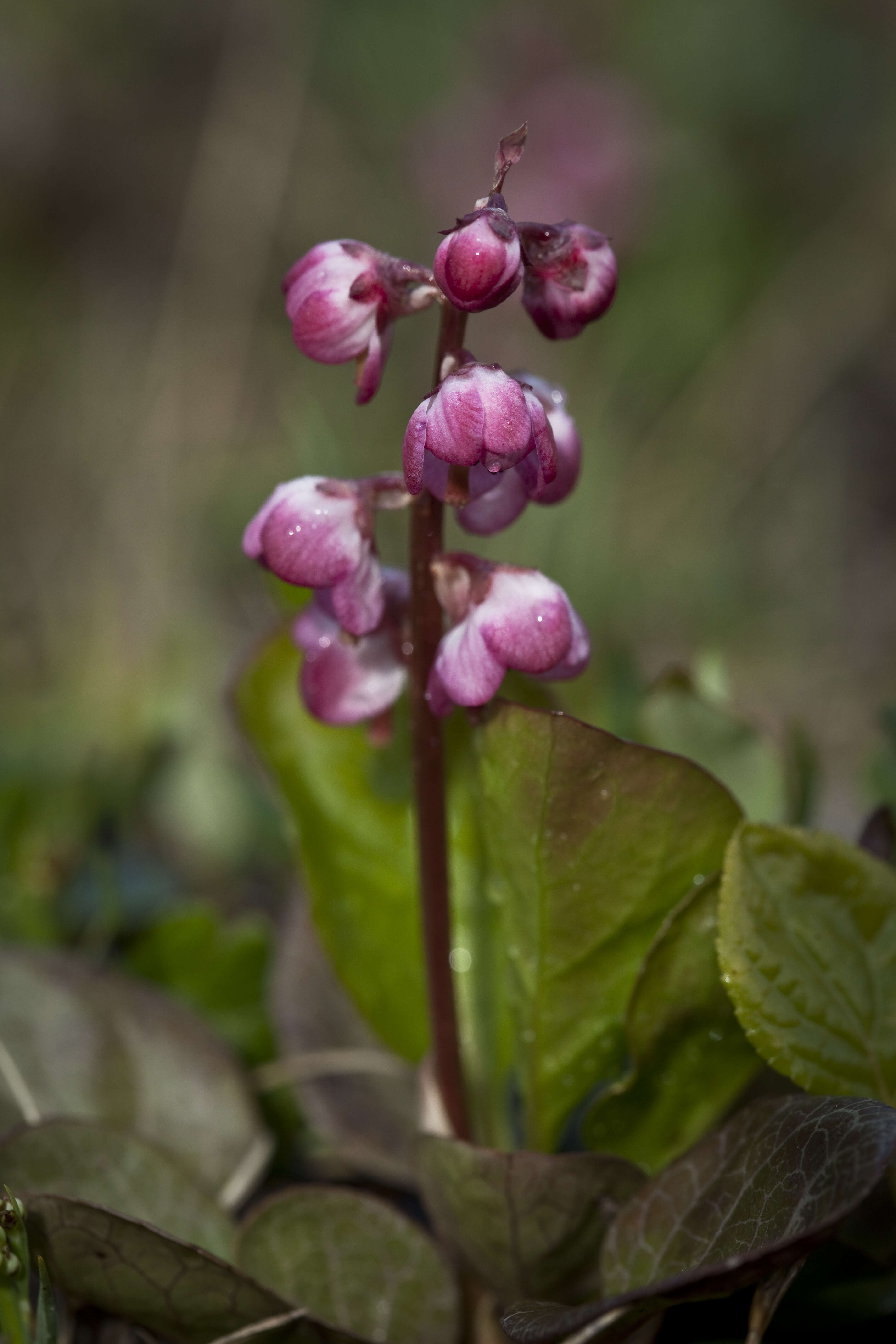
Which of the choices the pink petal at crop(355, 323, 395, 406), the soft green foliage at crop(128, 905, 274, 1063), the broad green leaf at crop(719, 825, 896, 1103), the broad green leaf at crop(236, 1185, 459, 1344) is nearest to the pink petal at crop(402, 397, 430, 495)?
the pink petal at crop(355, 323, 395, 406)

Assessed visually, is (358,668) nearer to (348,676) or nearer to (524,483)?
(348,676)

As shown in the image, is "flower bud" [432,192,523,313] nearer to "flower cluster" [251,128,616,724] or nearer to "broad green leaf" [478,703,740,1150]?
"flower cluster" [251,128,616,724]

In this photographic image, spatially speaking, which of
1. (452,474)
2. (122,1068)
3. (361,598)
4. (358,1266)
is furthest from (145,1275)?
(452,474)

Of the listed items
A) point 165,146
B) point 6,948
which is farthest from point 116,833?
point 165,146

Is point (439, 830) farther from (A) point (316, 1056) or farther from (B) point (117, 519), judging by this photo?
(B) point (117, 519)

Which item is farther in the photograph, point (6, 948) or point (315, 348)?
point (6, 948)

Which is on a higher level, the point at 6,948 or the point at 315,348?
the point at 315,348

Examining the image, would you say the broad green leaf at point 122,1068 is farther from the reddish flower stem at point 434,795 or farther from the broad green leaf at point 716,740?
the broad green leaf at point 716,740
